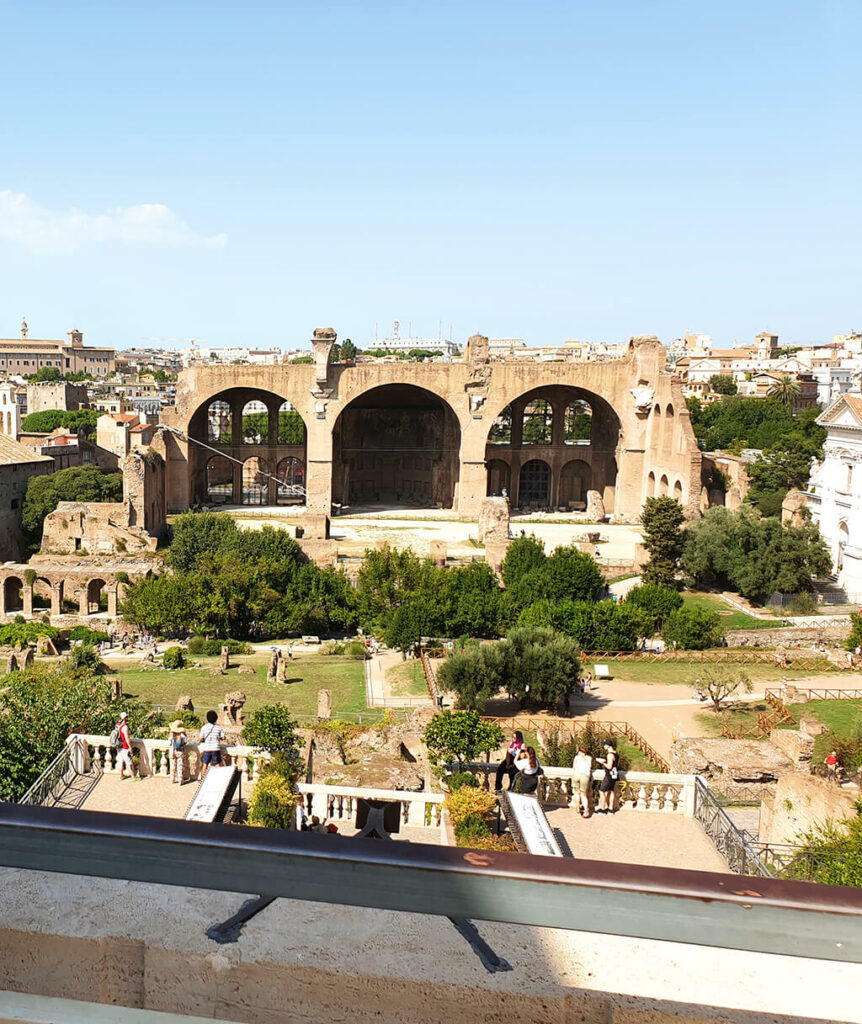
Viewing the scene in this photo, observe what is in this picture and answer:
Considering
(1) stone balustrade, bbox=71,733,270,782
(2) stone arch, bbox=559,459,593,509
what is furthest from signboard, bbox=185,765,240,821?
(2) stone arch, bbox=559,459,593,509

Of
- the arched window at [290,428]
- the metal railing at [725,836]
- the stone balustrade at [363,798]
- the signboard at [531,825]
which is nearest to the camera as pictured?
the signboard at [531,825]

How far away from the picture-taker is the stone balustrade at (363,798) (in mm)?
9195

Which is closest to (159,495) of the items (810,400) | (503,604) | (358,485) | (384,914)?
(358,485)

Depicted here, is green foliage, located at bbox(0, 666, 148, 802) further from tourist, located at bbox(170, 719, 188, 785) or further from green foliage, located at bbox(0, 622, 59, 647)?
green foliage, located at bbox(0, 622, 59, 647)

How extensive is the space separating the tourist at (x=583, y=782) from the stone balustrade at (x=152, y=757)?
130 inches

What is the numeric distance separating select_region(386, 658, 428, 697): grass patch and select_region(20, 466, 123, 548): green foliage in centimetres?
1904

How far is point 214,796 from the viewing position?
7.99 metres

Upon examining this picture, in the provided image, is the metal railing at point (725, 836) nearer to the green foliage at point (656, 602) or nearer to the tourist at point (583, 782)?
the tourist at point (583, 782)

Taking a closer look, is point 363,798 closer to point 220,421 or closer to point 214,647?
point 214,647

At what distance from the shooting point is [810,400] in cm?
6725

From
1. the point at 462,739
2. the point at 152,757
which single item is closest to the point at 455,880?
the point at 152,757

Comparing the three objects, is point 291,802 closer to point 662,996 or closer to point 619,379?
point 662,996

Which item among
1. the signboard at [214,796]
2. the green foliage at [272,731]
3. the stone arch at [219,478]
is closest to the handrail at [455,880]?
the signboard at [214,796]

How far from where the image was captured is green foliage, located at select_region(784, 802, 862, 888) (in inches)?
318
